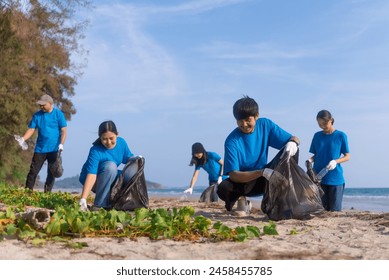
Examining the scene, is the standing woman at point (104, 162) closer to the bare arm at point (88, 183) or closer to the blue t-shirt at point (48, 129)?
the bare arm at point (88, 183)

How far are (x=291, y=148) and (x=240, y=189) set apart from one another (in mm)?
832

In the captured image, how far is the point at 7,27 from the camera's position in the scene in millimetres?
15930

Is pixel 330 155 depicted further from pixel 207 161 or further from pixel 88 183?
pixel 88 183

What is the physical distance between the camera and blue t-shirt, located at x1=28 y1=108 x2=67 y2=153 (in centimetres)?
902

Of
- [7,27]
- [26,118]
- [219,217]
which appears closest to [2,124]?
[26,118]

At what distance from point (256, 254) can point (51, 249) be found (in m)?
1.34

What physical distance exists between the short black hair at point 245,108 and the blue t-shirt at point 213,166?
415 cm

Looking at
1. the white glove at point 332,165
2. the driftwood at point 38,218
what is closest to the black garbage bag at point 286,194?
the white glove at point 332,165

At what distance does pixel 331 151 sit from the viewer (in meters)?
6.99

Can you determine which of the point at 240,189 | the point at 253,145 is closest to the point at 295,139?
the point at 253,145

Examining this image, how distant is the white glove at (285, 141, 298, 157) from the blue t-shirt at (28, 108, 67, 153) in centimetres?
497

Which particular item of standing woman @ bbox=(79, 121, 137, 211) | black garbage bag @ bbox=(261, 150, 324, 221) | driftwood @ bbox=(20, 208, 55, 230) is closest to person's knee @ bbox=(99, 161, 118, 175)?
standing woman @ bbox=(79, 121, 137, 211)

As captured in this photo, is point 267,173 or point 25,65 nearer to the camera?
point 267,173

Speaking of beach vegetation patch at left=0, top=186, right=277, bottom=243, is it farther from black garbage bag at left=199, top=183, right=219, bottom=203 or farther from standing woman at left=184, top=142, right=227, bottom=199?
black garbage bag at left=199, top=183, right=219, bottom=203
